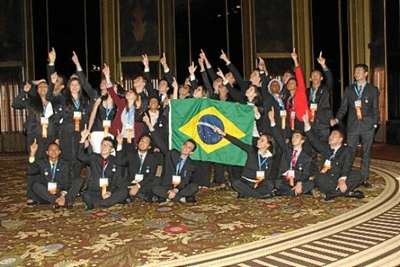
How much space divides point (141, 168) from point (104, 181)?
53 cm

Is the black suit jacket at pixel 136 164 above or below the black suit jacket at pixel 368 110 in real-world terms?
below

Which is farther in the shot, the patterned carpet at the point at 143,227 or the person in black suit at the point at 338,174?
the person in black suit at the point at 338,174

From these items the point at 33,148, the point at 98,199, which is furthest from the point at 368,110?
the point at 33,148

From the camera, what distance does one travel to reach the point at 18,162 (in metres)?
9.38

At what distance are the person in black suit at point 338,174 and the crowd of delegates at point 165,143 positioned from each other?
0.01 m

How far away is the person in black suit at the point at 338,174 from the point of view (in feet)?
17.5

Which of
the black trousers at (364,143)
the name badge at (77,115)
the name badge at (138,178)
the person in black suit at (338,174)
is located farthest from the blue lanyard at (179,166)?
the black trousers at (364,143)

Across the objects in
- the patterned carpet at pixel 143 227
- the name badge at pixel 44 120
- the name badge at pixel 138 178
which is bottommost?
the patterned carpet at pixel 143 227

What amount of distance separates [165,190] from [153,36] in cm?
728

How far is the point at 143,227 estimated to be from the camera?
170 inches

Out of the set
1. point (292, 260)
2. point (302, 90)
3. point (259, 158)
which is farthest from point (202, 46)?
point (292, 260)

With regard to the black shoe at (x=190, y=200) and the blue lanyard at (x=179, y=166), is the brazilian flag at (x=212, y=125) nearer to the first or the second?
the blue lanyard at (x=179, y=166)

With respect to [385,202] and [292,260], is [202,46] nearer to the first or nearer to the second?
[385,202]

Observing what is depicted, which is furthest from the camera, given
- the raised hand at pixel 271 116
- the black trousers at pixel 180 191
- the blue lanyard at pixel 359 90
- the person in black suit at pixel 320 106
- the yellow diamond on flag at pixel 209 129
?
the person in black suit at pixel 320 106
